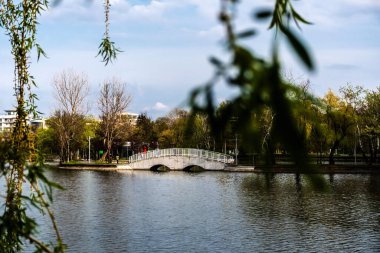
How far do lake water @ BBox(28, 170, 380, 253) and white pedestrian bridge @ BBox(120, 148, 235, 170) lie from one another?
22.0 metres

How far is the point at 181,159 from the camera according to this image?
6656cm

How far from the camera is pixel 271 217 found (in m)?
25.7

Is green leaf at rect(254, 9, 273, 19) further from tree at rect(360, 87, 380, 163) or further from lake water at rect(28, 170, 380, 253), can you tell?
tree at rect(360, 87, 380, 163)

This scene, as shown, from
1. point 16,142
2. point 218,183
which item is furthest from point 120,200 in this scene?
point 16,142

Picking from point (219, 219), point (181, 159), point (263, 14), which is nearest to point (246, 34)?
point (263, 14)

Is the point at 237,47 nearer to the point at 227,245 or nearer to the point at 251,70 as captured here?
the point at 251,70

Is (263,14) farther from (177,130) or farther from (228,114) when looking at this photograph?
(177,130)

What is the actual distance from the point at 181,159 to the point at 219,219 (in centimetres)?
4124

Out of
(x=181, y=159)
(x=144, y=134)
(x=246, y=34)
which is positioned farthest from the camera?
(x=144, y=134)

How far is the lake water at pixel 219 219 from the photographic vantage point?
1934 cm

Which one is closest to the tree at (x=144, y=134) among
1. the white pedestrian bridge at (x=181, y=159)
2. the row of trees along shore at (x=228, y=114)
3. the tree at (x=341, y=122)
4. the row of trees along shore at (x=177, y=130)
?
the row of trees along shore at (x=177, y=130)

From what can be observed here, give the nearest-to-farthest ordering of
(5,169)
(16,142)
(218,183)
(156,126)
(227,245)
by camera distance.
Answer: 1. (5,169)
2. (16,142)
3. (227,245)
4. (218,183)
5. (156,126)

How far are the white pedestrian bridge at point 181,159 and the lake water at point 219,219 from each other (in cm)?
2203

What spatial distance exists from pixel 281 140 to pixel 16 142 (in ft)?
13.2
